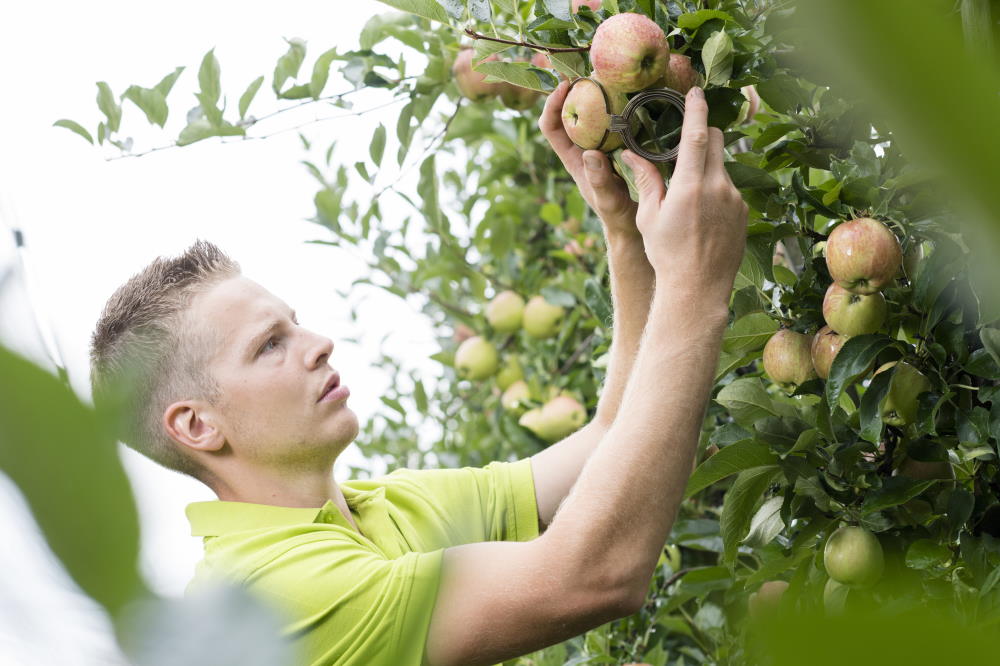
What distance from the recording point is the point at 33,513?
10cm

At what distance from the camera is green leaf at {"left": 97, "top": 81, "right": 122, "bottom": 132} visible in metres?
1.83

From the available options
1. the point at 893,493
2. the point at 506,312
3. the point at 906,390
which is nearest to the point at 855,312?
the point at 906,390

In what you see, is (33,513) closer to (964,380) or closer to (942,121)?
(942,121)

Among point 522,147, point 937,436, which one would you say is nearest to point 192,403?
point 937,436

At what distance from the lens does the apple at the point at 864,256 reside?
1072 mm

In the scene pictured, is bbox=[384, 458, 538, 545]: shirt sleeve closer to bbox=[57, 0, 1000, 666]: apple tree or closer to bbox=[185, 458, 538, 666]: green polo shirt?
bbox=[185, 458, 538, 666]: green polo shirt

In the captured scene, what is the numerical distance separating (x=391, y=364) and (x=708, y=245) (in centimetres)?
254

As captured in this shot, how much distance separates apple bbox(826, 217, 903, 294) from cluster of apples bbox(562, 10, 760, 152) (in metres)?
0.22

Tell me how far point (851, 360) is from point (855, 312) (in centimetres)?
6

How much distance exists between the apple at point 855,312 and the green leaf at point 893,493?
0.19 metres

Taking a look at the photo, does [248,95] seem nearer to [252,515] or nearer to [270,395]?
[270,395]

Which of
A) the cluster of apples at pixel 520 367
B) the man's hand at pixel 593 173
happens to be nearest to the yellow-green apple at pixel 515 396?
the cluster of apples at pixel 520 367

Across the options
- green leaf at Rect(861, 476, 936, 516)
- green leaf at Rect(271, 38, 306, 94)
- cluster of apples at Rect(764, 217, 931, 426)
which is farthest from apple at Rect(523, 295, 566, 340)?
green leaf at Rect(861, 476, 936, 516)

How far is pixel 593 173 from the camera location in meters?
1.26
